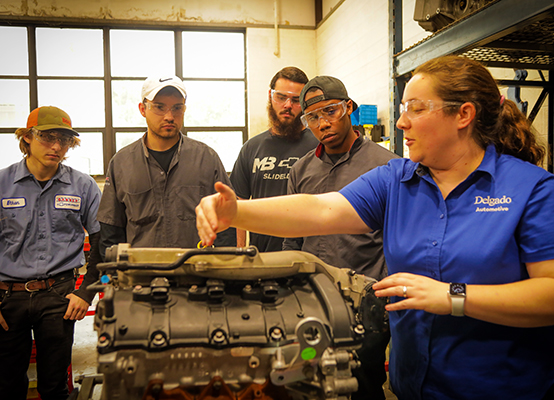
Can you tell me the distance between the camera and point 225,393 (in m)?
0.88

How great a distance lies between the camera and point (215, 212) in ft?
3.45

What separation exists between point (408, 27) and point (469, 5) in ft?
7.20

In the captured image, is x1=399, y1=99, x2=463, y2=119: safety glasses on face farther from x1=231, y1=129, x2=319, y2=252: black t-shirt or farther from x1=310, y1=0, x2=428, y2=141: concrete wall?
x1=310, y1=0, x2=428, y2=141: concrete wall

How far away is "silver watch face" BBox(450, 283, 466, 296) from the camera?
91cm

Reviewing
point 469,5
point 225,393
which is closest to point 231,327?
point 225,393

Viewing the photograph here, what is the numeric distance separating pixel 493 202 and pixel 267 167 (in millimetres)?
1602

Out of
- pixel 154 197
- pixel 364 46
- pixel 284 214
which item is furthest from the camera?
pixel 364 46

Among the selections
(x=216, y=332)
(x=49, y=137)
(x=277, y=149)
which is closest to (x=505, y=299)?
(x=216, y=332)

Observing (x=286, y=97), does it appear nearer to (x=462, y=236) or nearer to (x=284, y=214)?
(x=284, y=214)

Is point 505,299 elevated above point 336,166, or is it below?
below

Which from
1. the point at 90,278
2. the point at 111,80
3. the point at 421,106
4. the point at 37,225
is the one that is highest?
the point at 111,80

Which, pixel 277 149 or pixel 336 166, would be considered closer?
pixel 336 166

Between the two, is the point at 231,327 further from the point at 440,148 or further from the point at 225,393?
the point at 440,148

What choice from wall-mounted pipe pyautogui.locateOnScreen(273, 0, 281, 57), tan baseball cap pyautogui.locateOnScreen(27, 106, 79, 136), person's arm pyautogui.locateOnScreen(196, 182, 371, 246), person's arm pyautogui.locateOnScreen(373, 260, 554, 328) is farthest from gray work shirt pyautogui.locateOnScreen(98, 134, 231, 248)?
wall-mounted pipe pyautogui.locateOnScreen(273, 0, 281, 57)
